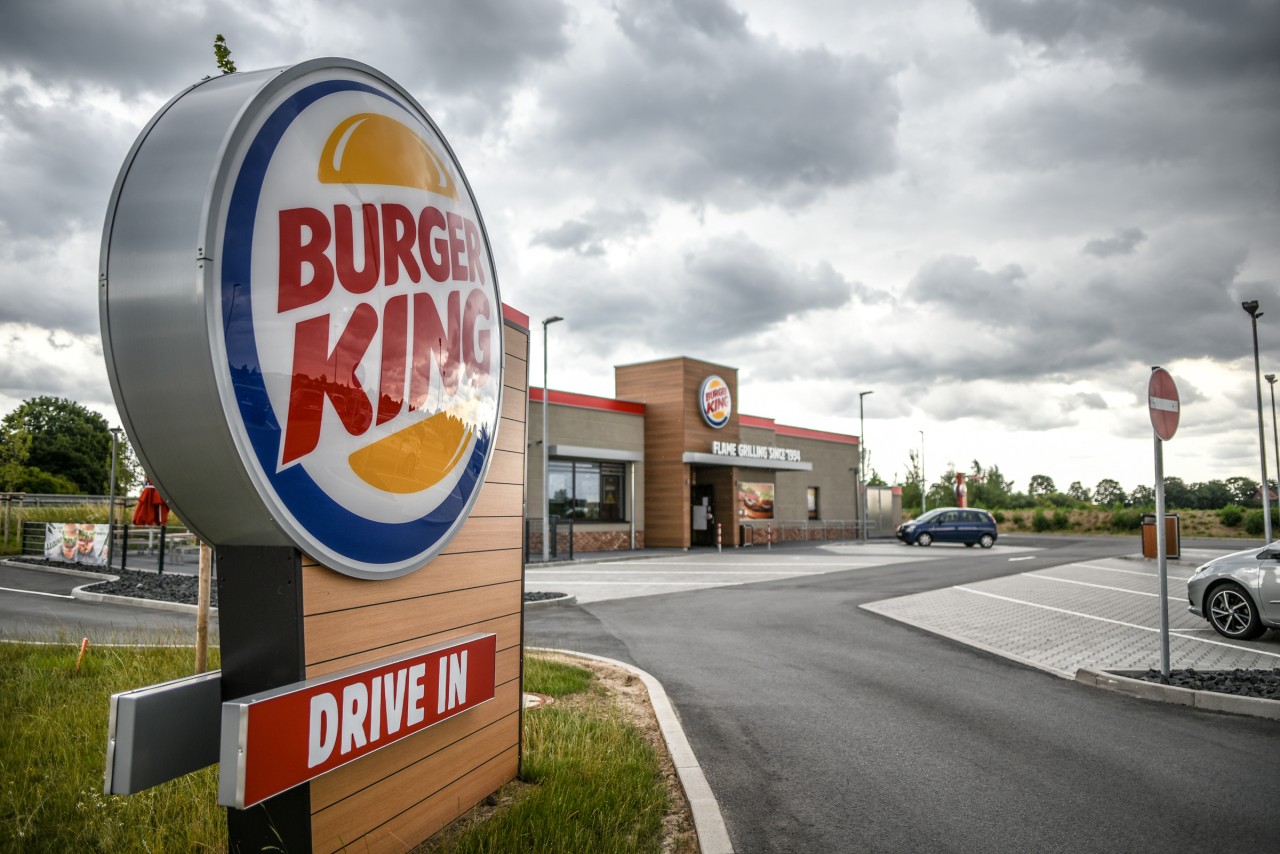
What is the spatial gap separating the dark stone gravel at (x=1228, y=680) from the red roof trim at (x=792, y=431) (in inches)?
1164

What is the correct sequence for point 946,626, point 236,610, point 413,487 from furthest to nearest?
point 946,626 → point 413,487 → point 236,610

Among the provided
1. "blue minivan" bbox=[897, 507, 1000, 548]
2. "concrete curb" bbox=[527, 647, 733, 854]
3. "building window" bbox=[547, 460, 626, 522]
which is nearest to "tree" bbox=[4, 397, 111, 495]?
"building window" bbox=[547, 460, 626, 522]

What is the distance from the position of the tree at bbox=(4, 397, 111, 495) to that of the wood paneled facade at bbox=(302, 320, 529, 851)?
275ft

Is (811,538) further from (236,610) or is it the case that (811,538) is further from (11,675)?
(236,610)

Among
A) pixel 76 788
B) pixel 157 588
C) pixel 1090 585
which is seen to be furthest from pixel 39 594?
pixel 1090 585

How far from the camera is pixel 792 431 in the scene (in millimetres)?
44188

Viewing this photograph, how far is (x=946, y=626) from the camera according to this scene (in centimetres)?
1199

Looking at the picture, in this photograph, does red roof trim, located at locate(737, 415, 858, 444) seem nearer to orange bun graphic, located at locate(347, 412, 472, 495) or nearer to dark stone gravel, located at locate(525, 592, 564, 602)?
dark stone gravel, located at locate(525, 592, 564, 602)

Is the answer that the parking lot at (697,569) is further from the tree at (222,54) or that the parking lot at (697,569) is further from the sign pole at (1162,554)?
the tree at (222,54)

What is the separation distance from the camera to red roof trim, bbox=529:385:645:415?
1148 inches

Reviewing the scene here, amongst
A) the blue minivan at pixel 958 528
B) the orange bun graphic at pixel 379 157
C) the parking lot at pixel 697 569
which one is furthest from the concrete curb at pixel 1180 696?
the blue minivan at pixel 958 528

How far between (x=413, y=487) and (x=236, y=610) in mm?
934

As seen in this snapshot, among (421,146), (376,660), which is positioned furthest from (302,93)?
(376,660)

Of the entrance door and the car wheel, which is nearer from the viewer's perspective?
the car wheel
